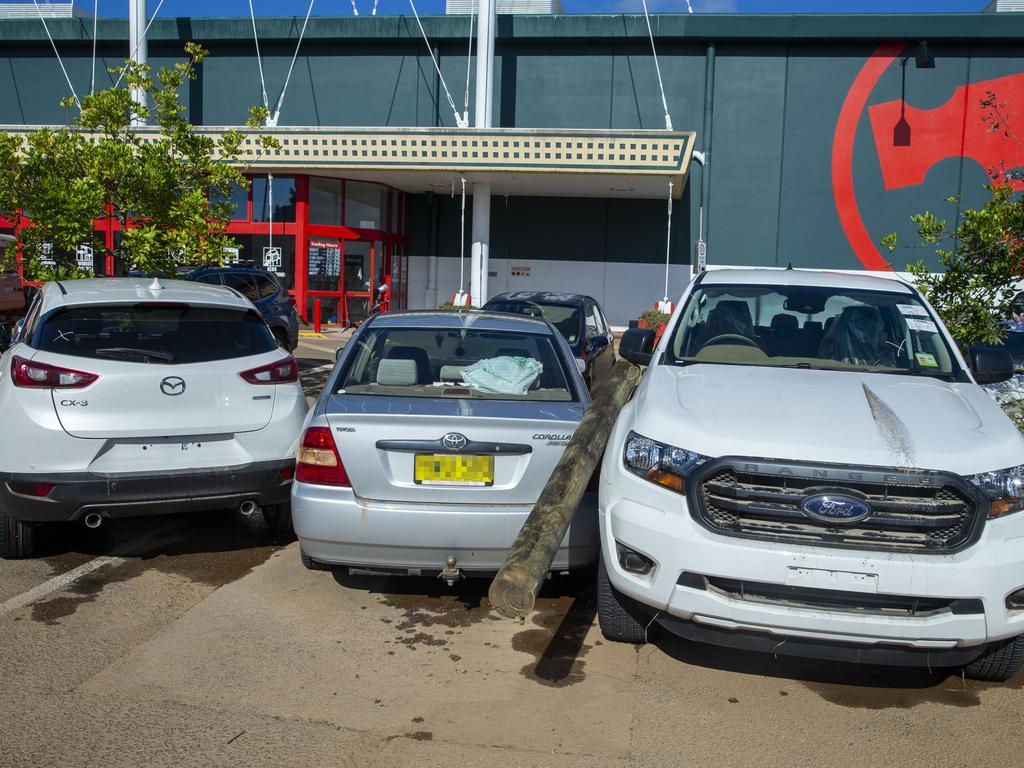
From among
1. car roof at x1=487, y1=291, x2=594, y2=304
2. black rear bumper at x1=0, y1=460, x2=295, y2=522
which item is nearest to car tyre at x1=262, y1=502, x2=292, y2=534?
black rear bumper at x1=0, y1=460, x2=295, y2=522

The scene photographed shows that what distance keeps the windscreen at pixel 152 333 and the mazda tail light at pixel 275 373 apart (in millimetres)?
161

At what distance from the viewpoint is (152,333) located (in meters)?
5.86

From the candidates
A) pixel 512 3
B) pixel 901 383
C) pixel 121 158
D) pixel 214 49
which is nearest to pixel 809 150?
pixel 512 3

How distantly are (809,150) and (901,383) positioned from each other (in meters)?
24.3

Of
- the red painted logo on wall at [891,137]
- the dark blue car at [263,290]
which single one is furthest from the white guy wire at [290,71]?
the red painted logo on wall at [891,137]

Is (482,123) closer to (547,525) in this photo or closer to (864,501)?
(547,525)

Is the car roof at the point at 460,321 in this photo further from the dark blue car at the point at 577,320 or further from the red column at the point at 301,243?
the red column at the point at 301,243

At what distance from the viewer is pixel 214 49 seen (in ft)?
96.2

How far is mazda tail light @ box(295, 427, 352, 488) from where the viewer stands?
187 inches

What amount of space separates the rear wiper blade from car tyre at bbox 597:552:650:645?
9.74 ft

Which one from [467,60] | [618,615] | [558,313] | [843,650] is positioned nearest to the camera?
[843,650]

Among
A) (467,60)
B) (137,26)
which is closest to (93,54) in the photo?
(137,26)

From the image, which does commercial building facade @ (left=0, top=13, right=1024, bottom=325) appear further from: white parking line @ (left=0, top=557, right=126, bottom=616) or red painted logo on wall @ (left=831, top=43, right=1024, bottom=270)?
white parking line @ (left=0, top=557, right=126, bottom=616)

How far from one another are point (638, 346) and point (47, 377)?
3458 mm
